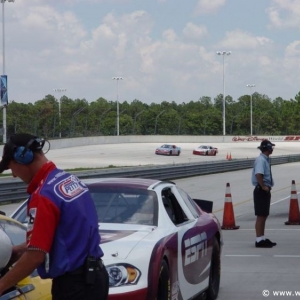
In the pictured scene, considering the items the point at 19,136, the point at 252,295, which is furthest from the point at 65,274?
the point at 252,295

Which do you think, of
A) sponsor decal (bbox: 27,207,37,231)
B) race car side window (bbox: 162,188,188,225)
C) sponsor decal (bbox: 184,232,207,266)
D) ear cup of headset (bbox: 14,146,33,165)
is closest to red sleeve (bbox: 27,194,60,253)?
sponsor decal (bbox: 27,207,37,231)

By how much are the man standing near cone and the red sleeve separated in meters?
9.31

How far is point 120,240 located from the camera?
7.32m

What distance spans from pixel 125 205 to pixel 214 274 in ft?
5.65

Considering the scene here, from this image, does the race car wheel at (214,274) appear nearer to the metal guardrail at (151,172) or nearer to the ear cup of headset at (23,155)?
the ear cup of headset at (23,155)

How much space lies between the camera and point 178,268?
7.77 metres

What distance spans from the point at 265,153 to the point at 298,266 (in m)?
2.49

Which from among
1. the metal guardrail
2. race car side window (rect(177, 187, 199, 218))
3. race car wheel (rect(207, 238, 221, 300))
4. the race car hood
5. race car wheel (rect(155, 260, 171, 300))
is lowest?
the metal guardrail

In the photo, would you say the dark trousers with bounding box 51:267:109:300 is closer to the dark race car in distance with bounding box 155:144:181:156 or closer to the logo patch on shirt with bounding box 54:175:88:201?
the logo patch on shirt with bounding box 54:175:88:201

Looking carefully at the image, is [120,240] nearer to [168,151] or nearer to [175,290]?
[175,290]

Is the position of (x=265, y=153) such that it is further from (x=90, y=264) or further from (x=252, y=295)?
(x=90, y=264)

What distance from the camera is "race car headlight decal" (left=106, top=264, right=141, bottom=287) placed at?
270 inches

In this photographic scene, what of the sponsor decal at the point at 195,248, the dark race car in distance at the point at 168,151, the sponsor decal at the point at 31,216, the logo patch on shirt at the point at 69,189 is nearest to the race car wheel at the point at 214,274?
the sponsor decal at the point at 195,248

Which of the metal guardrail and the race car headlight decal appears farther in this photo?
the metal guardrail
